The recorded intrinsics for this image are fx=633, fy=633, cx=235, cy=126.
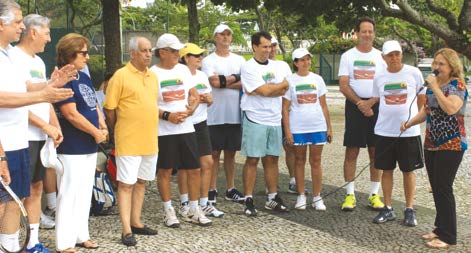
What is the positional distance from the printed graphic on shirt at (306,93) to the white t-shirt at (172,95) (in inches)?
58.5

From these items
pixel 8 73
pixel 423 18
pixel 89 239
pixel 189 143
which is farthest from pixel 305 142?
pixel 423 18

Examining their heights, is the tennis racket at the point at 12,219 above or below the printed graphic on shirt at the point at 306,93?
below

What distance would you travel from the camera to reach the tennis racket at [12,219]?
156 inches

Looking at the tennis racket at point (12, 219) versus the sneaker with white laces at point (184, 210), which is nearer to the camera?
the tennis racket at point (12, 219)

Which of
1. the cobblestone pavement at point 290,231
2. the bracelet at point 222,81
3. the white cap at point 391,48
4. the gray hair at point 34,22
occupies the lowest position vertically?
the cobblestone pavement at point 290,231

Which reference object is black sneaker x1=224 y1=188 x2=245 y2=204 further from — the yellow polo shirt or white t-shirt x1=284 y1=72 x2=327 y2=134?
the yellow polo shirt

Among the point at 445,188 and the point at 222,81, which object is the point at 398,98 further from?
the point at 222,81

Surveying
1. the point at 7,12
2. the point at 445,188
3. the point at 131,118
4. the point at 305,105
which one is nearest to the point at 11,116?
the point at 7,12

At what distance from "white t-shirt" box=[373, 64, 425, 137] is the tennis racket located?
3.90 metres

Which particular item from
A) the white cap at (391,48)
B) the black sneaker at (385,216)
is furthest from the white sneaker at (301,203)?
the white cap at (391,48)

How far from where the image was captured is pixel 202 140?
6.79m

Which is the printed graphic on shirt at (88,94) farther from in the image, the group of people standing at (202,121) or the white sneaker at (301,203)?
the white sneaker at (301,203)

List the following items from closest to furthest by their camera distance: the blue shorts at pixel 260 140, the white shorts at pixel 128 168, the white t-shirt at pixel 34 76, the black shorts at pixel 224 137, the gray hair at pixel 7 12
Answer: the gray hair at pixel 7 12 < the white t-shirt at pixel 34 76 < the white shorts at pixel 128 168 < the blue shorts at pixel 260 140 < the black shorts at pixel 224 137

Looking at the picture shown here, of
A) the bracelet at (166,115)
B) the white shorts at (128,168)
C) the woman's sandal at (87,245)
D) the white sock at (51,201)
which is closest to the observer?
the woman's sandal at (87,245)
